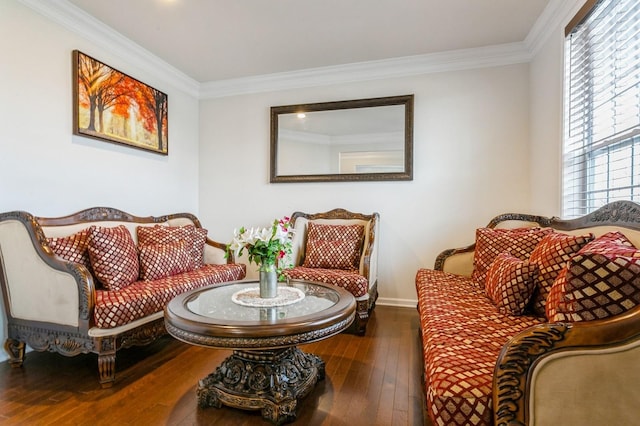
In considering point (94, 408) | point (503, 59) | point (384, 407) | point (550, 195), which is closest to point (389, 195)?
point (550, 195)

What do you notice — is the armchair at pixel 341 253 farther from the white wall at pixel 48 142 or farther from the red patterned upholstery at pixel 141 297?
the white wall at pixel 48 142

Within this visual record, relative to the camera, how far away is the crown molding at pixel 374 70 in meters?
3.16

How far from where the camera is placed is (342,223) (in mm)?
3488

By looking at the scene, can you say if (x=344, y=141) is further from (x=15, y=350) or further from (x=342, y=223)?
(x=15, y=350)

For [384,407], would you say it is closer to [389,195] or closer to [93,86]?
[389,195]

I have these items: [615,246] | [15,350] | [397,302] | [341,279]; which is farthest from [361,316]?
[15,350]

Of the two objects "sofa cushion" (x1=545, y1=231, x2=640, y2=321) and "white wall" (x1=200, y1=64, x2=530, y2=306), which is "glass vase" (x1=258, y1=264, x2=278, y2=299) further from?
"white wall" (x1=200, y1=64, x2=530, y2=306)

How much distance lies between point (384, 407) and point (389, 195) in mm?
2231

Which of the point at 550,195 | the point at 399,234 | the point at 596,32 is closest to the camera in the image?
the point at 596,32

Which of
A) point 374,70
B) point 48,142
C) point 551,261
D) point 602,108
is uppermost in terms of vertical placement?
point 374,70

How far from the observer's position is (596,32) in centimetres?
202

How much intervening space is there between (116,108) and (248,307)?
96.9 inches

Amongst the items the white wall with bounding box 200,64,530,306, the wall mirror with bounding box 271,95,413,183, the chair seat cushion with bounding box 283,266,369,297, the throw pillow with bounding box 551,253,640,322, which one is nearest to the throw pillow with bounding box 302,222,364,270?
the chair seat cushion with bounding box 283,266,369,297

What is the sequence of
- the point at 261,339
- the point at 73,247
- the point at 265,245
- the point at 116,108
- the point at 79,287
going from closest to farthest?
1. the point at 261,339
2. the point at 265,245
3. the point at 79,287
4. the point at 73,247
5. the point at 116,108
